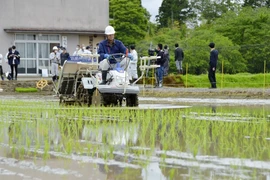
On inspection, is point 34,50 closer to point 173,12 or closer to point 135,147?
point 135,147

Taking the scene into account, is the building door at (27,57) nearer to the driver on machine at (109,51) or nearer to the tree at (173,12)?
the driver on machine at (109,51)

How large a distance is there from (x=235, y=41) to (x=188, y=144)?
4088 centimetres

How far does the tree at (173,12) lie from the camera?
296 feet

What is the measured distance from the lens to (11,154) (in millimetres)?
7613

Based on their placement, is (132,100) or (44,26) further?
(44,26)

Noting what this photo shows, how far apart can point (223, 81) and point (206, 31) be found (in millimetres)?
16061

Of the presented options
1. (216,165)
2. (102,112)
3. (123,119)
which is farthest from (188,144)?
(102,112)

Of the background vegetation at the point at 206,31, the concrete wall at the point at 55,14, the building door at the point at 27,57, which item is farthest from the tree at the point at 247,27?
the building door at the point at 27,57

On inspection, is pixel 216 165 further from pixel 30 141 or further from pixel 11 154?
pixel 30 141

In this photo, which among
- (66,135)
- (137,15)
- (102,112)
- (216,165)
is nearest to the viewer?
(216,165)

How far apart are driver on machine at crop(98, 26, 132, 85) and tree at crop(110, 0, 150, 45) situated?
49486mm

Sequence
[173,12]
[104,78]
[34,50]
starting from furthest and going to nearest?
[173,12] < [34,50] < [104,78]

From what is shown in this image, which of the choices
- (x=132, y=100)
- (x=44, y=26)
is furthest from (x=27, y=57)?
(x=132, y=100)

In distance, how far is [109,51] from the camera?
16422mm
